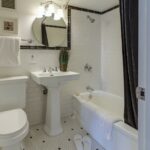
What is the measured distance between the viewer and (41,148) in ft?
6.34

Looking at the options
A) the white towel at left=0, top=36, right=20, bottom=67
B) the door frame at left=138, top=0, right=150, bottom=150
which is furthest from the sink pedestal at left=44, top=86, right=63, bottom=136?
the door frame at left=138, top=0, right=150, bottom=150

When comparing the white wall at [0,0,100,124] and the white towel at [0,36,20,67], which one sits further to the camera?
the white wall at [0,0,100,124]

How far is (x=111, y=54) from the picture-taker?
9.38ft

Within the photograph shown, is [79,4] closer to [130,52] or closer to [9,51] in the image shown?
[9,51]

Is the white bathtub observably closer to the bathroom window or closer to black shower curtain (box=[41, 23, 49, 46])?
black shower curtain (box=[41, 23, 49, 46])

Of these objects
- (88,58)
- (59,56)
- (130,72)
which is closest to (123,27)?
(130,72)

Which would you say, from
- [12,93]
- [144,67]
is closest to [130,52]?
[144,67]

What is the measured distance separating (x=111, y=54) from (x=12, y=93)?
180 centimetres

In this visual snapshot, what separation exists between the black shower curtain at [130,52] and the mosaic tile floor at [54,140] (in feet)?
A: 2.89

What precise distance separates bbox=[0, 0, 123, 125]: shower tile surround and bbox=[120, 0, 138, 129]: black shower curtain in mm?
1468

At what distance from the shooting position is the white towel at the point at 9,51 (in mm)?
2043

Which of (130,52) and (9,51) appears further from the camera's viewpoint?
(9,51)

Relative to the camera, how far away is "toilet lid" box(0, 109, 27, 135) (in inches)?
58.8

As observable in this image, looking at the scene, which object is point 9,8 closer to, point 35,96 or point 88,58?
point 35,96
